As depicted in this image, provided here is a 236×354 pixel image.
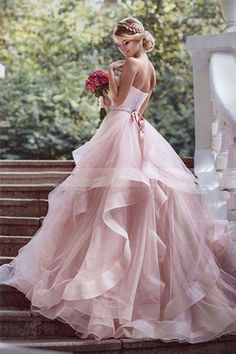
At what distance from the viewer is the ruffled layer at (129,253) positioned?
11.2 feet

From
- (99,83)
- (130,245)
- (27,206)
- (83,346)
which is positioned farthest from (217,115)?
(83,346)

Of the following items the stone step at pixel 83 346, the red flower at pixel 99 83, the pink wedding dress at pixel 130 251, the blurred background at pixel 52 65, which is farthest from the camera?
the blurred background at pixel 52 65

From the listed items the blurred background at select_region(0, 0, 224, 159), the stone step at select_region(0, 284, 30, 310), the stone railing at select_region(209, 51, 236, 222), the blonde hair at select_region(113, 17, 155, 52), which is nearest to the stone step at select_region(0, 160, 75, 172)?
the stone railing at select_region(209, 51, 236, 222)

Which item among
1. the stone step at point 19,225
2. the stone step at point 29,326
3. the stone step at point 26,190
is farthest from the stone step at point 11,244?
the stone step at point 29,326

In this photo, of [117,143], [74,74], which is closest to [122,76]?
[117,143]

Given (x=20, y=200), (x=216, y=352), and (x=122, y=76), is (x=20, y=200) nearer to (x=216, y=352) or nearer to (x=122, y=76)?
(x=122, y=76)

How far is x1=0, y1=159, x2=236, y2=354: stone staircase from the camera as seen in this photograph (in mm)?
3303

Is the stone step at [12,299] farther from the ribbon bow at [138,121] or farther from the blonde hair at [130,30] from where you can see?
the blonde hair at [130,30]

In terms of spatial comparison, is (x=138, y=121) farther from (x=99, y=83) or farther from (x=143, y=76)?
(x=99, y=83)

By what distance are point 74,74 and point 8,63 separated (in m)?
0.89

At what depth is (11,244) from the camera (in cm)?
436

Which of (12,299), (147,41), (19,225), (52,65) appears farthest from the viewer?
(52,65)

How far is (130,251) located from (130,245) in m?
0.06

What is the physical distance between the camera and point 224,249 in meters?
3.96
